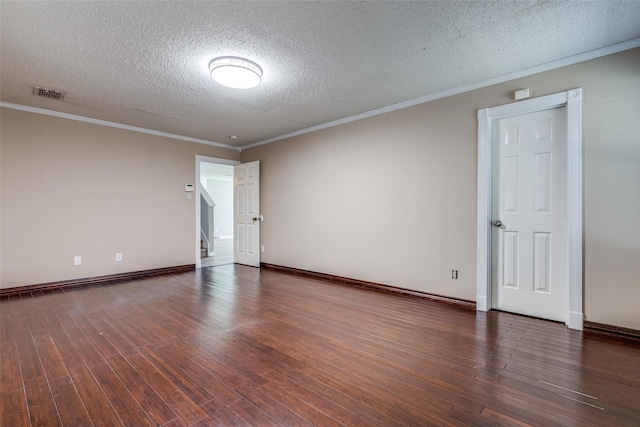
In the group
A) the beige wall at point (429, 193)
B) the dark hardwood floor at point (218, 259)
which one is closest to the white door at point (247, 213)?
the beige wall at point (429, 193)

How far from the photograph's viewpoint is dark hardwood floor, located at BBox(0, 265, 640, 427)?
153 cm

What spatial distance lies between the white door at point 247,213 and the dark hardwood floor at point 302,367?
250 cm

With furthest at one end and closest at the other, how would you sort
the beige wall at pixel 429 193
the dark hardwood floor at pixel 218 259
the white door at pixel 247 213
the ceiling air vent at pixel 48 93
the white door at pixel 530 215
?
1. the dark hardwood floor at pixel 218 259
2. the white door at pixel 247 213
3. the ceiling air vent at pixel 48 93
4. the white door at pixel 530 215
5. the beige wall at pixel 429 193

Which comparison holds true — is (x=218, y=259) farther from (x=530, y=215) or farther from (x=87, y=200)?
(x=530, y=215)

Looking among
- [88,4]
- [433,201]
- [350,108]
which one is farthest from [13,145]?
[433,201]

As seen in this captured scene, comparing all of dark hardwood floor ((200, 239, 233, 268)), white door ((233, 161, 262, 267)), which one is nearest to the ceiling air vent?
white door ((233, 161, 262, 267))

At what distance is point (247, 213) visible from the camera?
19.4ft

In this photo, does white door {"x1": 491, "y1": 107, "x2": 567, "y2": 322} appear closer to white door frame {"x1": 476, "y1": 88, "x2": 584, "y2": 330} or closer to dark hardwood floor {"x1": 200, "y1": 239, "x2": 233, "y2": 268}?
white door frame {"x1": 476, "y1": 88, "x2": 584, "y2": 330}

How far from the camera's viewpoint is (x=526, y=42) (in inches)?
94.2

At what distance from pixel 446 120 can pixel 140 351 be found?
148 inches

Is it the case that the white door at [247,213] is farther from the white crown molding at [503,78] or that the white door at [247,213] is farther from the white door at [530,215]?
the white door at [530,215]

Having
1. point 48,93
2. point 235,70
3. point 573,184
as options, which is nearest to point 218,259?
point 48,93

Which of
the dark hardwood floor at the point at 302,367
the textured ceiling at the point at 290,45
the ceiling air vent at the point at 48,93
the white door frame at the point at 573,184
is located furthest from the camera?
the ceiling air vent at the point at 48,93

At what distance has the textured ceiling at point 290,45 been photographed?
2.01 m
